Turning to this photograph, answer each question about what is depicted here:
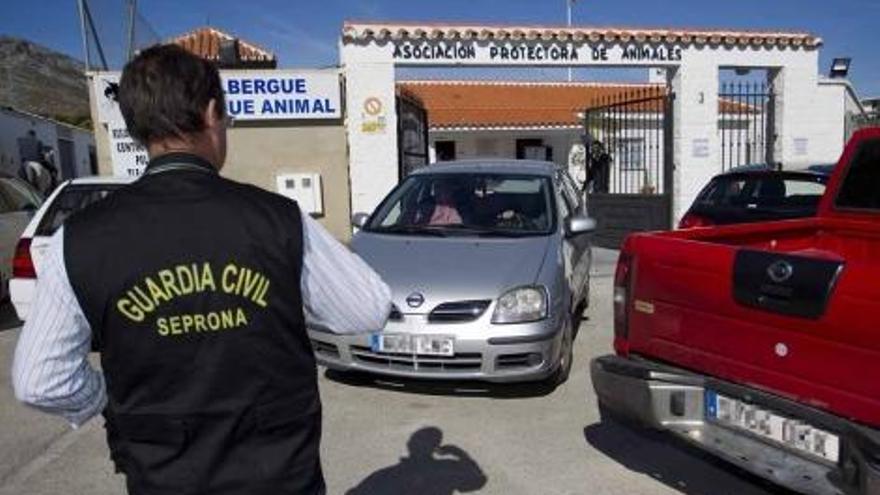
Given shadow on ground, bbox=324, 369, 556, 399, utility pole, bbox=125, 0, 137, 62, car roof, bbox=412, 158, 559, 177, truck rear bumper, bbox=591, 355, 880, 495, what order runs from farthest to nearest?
utility pole, bbox=125, 0, 137, 62, car roof, bbox=412, 158, 559, 177, shadow on ground, bbox=324, 369, 556, 399, truck rear bumper, bbox=591, 355, 880, 495

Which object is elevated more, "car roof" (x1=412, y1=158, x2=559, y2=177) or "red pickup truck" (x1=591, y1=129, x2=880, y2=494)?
"car roof" (x1=412, y1=158, x2=559, y2=177)

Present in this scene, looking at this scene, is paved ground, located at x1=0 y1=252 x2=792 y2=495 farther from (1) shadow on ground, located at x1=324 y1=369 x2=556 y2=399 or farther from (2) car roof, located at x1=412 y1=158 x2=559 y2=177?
Answer: (2) car roof, located at x1=412 y1=158 x2=559 y2=177

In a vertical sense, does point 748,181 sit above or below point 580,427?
above

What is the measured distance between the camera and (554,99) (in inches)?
1147

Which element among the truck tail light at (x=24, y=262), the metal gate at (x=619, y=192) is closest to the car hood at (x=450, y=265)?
the truck tail light at (x=24, y=262)

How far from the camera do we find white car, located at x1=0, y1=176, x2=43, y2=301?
8.17 m

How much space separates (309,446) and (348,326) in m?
→ 0.28

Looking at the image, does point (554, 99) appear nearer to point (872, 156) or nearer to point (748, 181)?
point (748, 181)

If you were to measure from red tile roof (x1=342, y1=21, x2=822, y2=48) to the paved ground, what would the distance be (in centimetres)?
696

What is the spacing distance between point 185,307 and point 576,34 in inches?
445

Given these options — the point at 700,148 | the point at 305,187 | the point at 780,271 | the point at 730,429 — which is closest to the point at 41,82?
the point at 305,187

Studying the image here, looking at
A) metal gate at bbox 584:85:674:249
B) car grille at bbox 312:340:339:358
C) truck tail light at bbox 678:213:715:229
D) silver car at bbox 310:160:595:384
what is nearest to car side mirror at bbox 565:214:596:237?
silver car at bbox 310:160:595:384

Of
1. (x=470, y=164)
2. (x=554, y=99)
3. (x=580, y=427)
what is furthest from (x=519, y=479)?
(x=554, y=99)

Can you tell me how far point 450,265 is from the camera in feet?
17.2
